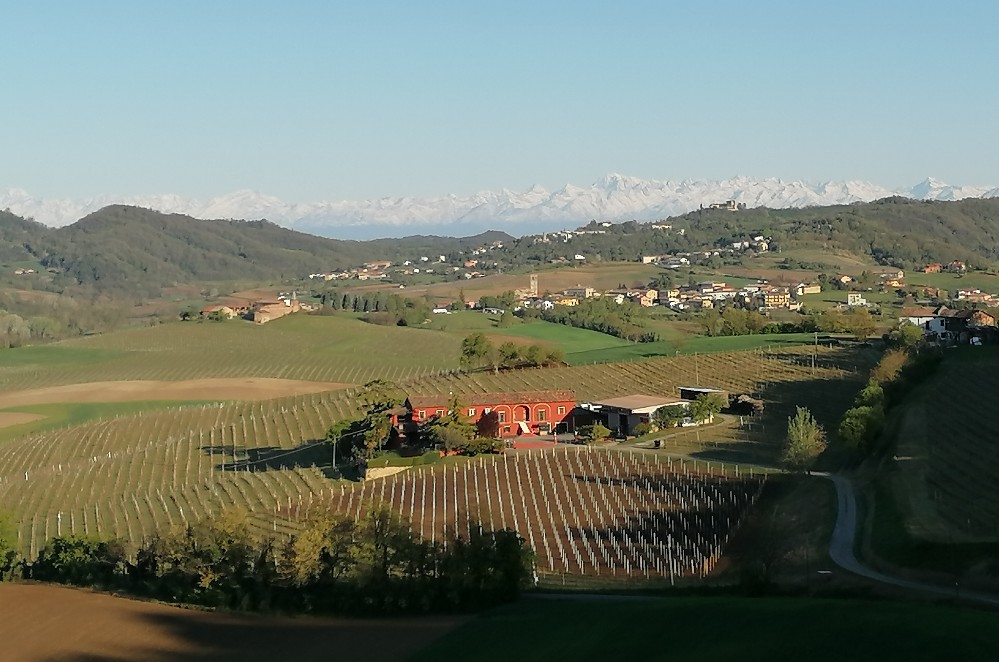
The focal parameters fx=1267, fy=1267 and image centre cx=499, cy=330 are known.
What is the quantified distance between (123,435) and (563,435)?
24.6 m

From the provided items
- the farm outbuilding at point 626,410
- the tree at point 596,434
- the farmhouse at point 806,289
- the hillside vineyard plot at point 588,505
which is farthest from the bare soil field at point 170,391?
the farmhouse at point 806,289

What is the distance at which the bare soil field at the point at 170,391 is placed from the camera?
8062 centimetres

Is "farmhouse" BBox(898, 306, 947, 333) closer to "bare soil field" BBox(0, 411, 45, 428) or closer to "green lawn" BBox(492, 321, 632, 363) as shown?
"green lawn" BBox(492, 321, 632, 363)

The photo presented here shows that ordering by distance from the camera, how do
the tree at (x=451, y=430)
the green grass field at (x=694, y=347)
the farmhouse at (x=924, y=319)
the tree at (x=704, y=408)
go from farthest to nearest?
the farmhouse at (x=924, y=319) → the green grass field at (x=694, y=347) → the tree at (x=704, y=408) → the tree at (x=451, y=430)

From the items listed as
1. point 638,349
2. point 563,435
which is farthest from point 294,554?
point 638,349

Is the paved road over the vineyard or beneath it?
over

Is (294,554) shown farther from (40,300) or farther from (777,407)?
(40,300)

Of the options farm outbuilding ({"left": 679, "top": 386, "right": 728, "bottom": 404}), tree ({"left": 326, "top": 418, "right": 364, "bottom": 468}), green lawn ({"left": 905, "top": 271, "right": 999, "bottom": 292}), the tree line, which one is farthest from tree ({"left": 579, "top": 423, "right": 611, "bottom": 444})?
green lawn ({"left": 905, "top": 271, "right": 999, "bottom": 292})

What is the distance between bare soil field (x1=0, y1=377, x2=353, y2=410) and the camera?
265 feet

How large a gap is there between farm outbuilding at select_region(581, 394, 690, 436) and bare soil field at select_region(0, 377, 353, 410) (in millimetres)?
24055

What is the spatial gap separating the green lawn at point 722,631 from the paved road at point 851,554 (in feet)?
11.5

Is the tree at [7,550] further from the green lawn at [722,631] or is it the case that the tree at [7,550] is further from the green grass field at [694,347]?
the green grass field at [694,347]

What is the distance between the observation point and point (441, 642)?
26562mm

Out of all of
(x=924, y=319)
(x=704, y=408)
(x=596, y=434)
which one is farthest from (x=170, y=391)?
(x=924, y=319)
